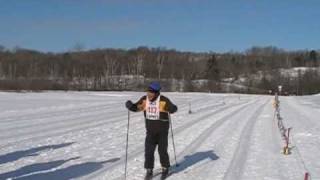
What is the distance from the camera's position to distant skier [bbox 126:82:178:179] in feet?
34.3

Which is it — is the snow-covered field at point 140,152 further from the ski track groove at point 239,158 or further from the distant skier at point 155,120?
the distant skier at point 155,120

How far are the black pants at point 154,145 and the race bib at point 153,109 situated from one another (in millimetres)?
272

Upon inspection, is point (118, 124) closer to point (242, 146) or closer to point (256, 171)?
point (242, 146)

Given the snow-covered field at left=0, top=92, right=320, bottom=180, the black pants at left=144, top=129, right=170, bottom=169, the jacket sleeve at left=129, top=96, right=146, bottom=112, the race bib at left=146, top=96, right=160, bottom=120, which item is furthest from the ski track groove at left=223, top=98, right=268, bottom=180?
the jacket sleeve at left=129, top=96, right=146, bottom=112

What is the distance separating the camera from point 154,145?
10.6m

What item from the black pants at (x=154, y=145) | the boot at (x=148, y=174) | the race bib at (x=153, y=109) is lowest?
the boot at (x=148, y=174)

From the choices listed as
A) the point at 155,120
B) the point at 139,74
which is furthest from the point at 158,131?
the point at 139,74

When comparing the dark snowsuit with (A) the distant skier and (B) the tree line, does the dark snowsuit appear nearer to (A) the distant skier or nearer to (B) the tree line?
(A) the distant skier

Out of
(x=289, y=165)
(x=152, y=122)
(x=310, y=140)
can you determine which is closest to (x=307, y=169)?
(x=289, y=165)

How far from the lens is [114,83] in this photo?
161250 millimetres

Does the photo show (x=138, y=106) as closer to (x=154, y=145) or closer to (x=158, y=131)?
(x=158, y=131)

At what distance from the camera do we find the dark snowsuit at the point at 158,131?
1048 centimetres

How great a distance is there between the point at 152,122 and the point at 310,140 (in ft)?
32.0

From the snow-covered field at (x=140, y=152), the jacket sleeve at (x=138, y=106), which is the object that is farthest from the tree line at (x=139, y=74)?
the jacket sleeve at (x=138, y=106)
